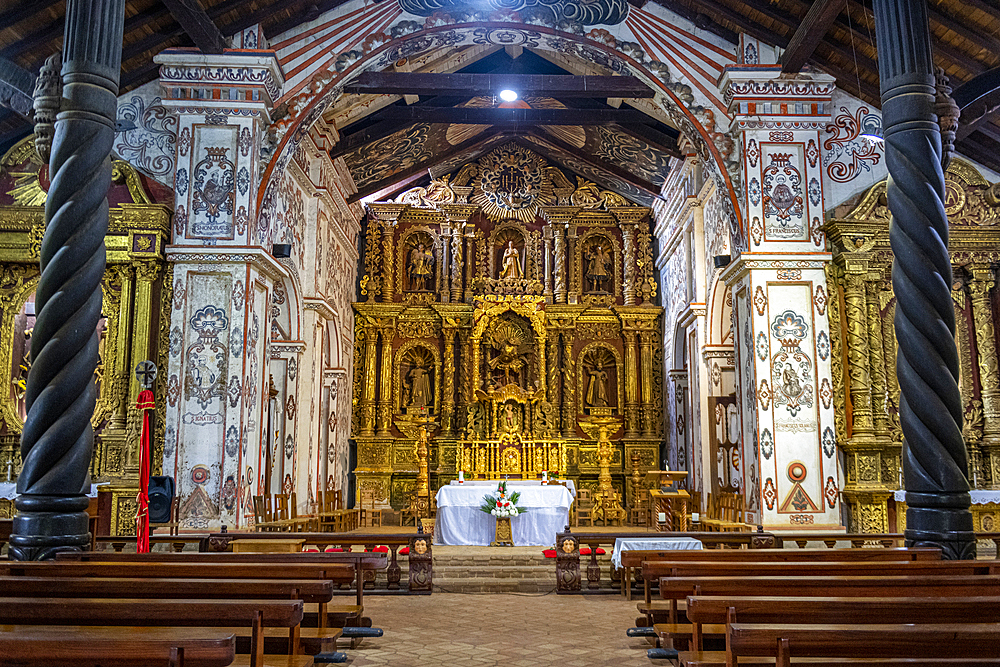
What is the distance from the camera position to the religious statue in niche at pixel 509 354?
20250 mm

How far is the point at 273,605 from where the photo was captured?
3.89 metres

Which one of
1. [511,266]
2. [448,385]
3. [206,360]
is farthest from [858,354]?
[448,385]

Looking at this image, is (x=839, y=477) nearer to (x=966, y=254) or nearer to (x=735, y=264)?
(x=735, y=264)

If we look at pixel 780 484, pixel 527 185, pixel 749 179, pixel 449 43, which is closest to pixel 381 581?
pixel 780 484

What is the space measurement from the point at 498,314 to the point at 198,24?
10.7 meters

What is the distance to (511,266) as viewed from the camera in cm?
2072

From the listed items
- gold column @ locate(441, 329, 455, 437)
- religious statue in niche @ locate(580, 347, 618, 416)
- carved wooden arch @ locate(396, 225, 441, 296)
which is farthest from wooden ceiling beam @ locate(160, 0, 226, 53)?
religious statue in niche @ locate(580, 347, 618, 416)

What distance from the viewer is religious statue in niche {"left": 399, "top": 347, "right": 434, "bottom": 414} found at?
66.3 feet

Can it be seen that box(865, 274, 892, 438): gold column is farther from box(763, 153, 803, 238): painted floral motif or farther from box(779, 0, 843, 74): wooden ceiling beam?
box(779, 0, 843, 74): wooden ceiling beam

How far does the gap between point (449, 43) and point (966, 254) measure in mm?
8685

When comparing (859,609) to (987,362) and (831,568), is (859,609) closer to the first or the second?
(831,568)

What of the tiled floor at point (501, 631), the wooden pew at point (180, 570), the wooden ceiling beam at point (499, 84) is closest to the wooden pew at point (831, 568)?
the tiled floor at point (501, 631)

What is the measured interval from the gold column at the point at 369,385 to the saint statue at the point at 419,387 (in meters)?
0.96

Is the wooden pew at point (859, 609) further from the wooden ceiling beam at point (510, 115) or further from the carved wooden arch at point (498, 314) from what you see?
the carved wooden arch at point (498, 314)
